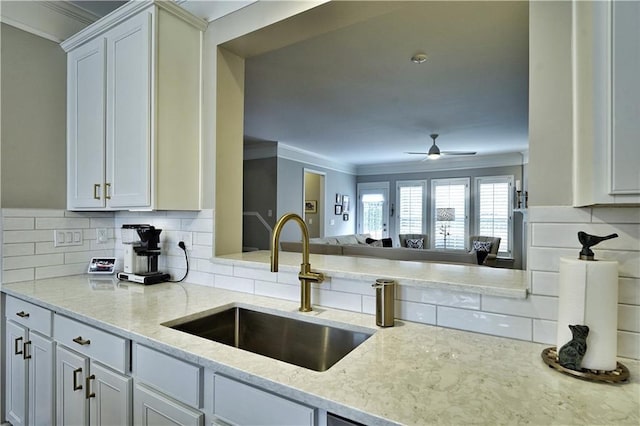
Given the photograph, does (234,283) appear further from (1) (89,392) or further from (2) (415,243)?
(2) (415,243)

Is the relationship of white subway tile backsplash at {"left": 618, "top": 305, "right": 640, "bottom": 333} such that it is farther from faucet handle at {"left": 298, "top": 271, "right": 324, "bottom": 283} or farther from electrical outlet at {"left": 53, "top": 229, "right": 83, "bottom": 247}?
electrical outlet at {"left": 53, "top": 229, "right": 83, "bottom": 247}

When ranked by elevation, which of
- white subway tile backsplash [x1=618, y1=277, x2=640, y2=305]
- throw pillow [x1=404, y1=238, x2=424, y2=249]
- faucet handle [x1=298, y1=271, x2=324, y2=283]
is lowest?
throw pillow [x1=404, y1=238, x2=424, y2=249]

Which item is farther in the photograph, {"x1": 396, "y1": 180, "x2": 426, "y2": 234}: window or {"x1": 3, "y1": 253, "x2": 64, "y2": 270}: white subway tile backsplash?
{"x1": 396, "y1": 180, "x2": 426, "y2": 234}: window

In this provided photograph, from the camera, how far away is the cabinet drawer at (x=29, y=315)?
1597 mm

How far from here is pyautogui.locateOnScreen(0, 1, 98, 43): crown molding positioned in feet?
6.52

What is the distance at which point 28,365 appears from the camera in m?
1.73

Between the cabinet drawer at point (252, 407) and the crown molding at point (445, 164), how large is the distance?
24.1 ft

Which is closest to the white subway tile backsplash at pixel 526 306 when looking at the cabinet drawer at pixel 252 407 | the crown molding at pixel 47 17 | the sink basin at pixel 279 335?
the sink basin at pixel 279 335

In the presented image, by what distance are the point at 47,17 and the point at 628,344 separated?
326 centimetres

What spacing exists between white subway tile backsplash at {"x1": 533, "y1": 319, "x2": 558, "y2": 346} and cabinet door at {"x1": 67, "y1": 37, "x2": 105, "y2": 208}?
2185mm

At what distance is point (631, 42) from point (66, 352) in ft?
7.16

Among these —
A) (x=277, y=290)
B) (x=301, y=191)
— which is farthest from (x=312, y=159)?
(x=277, y=290)

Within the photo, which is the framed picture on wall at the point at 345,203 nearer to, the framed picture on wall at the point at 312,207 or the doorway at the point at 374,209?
the doorway at the point at 374,209

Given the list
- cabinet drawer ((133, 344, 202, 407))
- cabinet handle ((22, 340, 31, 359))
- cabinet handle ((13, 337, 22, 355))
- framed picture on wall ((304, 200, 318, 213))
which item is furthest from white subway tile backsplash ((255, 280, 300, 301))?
framed picture on wall ((304, 200, 318, 213))
